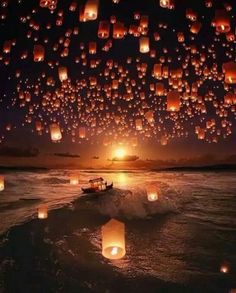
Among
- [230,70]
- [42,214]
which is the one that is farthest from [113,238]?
[42,214]

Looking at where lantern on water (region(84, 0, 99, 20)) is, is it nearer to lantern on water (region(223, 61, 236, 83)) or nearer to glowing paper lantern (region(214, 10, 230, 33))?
glowing paper lantern (region(214, 10, 230, 33))

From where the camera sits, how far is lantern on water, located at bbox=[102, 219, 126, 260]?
536 centimetres

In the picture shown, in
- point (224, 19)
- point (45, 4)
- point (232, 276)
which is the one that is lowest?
point (232, 276)

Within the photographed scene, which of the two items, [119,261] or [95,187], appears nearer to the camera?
[119,261]

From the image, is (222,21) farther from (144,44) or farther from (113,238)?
(113,238)

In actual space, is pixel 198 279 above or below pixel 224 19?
below

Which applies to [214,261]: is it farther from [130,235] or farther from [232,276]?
[130,235]

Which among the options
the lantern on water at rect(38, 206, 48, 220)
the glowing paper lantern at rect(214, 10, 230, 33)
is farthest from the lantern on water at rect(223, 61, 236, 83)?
the lantern on water at rect(38, 206, 48, 220)

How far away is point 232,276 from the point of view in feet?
24.5

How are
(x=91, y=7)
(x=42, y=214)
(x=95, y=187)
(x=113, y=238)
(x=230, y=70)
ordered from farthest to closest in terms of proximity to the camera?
(x=95, y=187) < (x=42, y=214) < (x=230, y=70) < (x=91, y=7) < (x=113, y=238)

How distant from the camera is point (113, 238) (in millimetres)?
5461

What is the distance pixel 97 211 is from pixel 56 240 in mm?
4378

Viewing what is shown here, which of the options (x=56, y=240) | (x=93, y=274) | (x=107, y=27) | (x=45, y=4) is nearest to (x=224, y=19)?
(x=107, y=27)

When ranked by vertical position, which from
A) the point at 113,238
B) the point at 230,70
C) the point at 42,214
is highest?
the point at 230,70
